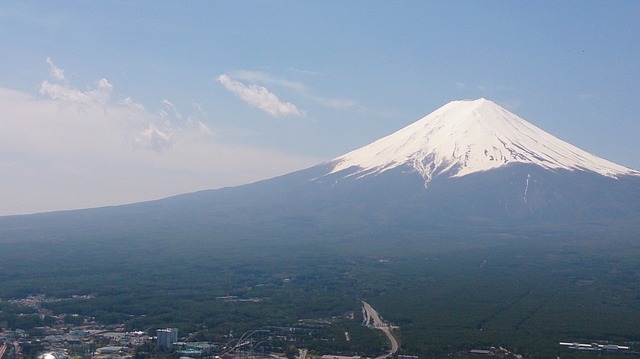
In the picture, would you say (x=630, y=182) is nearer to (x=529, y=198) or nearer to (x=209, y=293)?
(x=529, y=198)

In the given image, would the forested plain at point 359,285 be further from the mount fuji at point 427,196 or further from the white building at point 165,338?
the mount fuji at point 427,196

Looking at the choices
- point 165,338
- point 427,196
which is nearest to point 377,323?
point 165,338

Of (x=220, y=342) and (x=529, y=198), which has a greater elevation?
(x=529, y=198)

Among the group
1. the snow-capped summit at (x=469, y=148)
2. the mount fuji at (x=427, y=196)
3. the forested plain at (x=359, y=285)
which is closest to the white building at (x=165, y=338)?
the forested plain at (x=359, y=285)

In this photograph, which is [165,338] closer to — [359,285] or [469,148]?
[359,285]

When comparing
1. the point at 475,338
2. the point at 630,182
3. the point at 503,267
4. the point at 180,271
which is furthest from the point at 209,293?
the point at 630,182

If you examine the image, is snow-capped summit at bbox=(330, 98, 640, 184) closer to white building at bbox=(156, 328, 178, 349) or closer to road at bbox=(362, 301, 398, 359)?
road at bbox=(362, 301, 398, 359)
